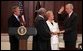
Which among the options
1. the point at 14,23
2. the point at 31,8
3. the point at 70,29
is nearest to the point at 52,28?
the point at 70,29

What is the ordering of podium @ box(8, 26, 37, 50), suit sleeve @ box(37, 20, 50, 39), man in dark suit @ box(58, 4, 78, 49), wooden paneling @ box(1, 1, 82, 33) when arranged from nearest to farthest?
podium @ box(8, 26, 37, 50) < suit sleeve @ box(37, 20, 50, 39) < man in dark suit @ box(58, 4, 78, 49) < wooden paneling @ box(1, 1, 82, 33)

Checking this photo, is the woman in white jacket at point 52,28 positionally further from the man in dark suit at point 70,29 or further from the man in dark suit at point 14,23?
the man in dark suit at point 14,23

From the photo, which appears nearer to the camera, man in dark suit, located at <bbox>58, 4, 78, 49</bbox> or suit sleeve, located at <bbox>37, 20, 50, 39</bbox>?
suit sleeve, located at <bbox>37, 20, 50, 39</bbox>

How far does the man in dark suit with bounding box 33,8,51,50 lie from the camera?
606 centimetres

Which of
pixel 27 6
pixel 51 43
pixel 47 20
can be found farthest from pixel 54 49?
pixel 27 6

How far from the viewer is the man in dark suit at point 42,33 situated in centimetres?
606

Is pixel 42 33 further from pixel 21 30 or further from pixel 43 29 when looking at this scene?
pixel 21 30

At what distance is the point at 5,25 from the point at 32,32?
10.8 ft

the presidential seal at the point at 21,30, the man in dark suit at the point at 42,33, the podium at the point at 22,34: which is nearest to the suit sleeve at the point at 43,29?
the man in dark suit at the point at 42,33

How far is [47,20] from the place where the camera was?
6328 mm

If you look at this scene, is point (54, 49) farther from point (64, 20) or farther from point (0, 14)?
point (0, 14)

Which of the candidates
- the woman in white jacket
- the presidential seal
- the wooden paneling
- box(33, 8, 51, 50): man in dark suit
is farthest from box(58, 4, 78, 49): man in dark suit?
the wooden paneling

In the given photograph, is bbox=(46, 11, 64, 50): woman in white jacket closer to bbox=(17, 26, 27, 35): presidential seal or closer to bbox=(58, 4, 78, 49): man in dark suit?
bbox=(58, 4, 78, 49): man in dark suit

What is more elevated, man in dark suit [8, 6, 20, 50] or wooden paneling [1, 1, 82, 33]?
wooden paneling [1, 1, 82, 33]
